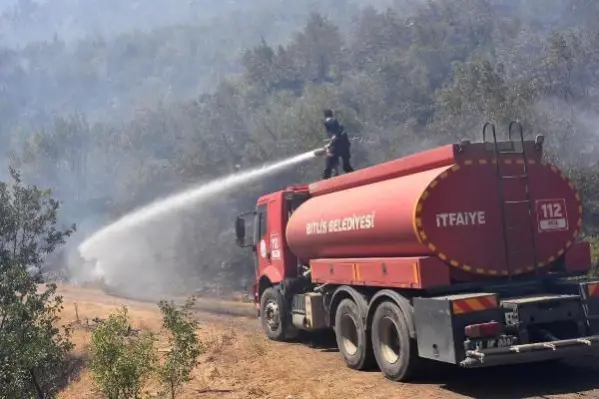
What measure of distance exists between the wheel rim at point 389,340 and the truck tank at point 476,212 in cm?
96

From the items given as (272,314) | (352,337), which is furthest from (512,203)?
(272,314)

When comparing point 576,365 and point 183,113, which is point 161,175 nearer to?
point 183,113

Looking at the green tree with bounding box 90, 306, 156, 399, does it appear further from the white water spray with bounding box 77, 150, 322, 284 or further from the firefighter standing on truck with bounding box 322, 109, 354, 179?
the white water spray with bounding box 77, 150, 322, 284

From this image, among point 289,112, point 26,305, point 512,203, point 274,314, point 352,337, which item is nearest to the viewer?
point 512,203

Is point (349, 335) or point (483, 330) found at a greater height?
point (483, 330)

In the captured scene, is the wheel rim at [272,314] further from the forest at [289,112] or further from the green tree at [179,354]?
the forest at [289,112]

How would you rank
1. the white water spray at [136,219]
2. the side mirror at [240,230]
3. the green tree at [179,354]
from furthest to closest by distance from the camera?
the white water spray at [136,219] → the side mirror at [240,230] → the green tree at [179,354]

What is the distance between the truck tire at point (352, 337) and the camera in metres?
10.1

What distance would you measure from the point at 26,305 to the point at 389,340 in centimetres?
Result: 602

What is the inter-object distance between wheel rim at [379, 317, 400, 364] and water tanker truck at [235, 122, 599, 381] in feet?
0.05

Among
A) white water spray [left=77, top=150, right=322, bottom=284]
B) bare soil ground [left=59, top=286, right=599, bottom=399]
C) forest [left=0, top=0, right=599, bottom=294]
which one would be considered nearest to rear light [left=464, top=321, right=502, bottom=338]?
bare soil ground [left=59, top=286, right=599, bottom=399]

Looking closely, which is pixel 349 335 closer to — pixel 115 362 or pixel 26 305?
pixel 115 362

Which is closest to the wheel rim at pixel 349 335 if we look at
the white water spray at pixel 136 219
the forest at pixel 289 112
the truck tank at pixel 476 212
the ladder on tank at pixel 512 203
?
the truck tank at pixel 476 212

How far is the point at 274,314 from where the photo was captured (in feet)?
46.2
